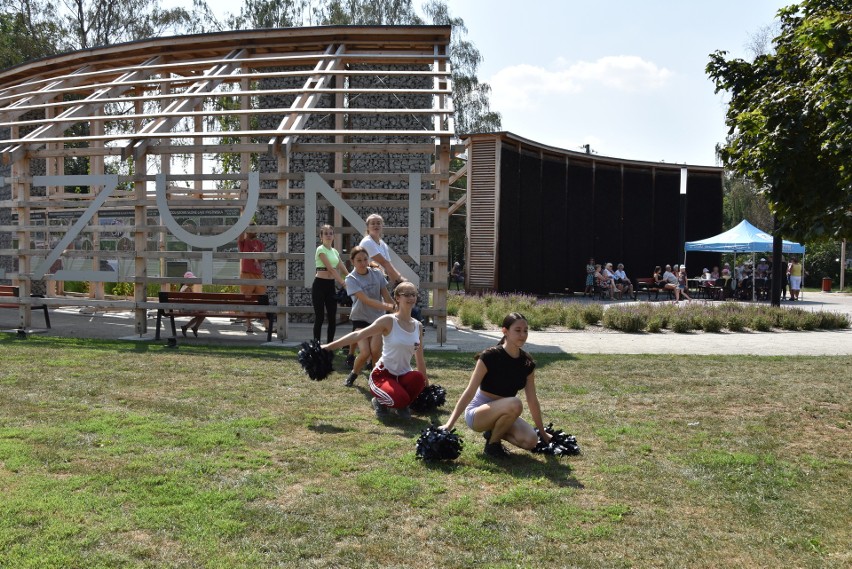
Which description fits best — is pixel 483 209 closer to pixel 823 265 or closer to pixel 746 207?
pixel 823 265

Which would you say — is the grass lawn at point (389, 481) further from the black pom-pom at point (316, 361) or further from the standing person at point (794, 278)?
the standing person at point (794, 278)

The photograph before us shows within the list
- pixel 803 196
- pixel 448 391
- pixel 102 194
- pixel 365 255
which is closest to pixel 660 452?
pixel 803 196

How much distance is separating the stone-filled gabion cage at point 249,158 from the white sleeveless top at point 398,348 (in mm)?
4634

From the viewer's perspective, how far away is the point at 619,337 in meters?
13.9

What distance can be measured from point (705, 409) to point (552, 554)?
13.4 ft

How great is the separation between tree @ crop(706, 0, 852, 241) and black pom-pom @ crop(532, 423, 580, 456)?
7.78 ft

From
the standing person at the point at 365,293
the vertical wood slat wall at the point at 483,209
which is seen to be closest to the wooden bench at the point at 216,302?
the standing person at the point at 365,293

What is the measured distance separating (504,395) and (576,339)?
7.87 meters

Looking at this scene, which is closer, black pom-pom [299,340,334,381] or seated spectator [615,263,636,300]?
black pom-pom [299,340,334,381]

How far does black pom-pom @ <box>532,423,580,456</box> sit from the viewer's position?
561 centimetres

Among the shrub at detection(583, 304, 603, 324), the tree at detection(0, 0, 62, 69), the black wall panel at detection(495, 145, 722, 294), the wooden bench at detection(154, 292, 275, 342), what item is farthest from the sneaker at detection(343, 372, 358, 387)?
the tree at detection(0, 0, 62, 69)

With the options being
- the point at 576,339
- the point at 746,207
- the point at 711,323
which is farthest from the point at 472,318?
the point at 746,207

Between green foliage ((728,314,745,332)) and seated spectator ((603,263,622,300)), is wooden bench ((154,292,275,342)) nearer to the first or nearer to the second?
green foliage ((728,314,745,332))

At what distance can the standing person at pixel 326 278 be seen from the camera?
9.83 metres
